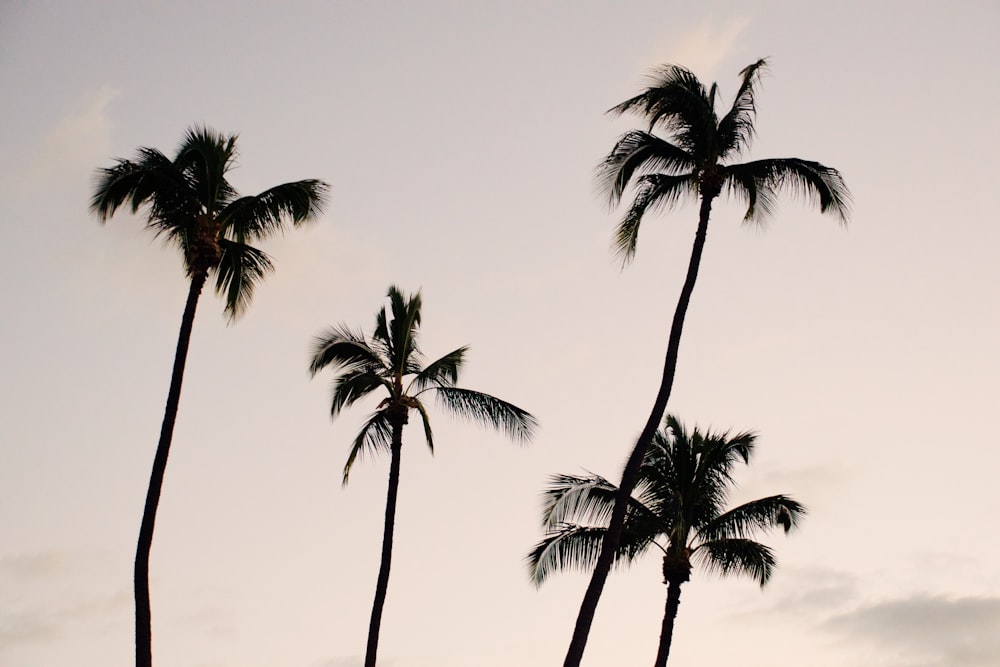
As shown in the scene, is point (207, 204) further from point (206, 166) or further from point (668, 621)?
point (668, 621)

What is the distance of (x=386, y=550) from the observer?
2591 centimetres

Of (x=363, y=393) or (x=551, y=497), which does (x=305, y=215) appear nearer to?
(x=363, y=393)

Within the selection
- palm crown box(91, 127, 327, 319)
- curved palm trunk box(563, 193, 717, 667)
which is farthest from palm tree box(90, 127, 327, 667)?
curved palm trunk box(563, 193, 717, 667)

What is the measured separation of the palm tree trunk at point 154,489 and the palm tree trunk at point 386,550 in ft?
21.8

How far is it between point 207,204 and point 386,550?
30.7 ft

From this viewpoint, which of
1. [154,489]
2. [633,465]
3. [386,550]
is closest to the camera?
[154,489]

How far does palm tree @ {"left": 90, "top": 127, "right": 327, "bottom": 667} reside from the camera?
863 inches

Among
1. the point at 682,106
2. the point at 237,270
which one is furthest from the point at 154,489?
the point at 682,106

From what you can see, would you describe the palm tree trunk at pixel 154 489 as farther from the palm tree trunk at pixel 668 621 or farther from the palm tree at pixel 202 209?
the palm tree trunk at pixel 668 621

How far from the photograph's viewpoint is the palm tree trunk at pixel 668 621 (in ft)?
87.2

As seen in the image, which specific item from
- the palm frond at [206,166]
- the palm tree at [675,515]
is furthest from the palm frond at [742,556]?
the palm frond at [206,166]

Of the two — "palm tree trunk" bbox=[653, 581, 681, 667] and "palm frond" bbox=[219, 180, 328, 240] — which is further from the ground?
"palm frond" bbox=[219, 180, 328, 240]

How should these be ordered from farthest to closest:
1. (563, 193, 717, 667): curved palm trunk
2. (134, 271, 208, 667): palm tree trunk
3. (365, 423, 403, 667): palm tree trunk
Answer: (365, 423, 403, 667): palm tree trunk < (563, 193, 717, 667): curved palm trunk < (134, 271, 208, 667): palm tree trunk

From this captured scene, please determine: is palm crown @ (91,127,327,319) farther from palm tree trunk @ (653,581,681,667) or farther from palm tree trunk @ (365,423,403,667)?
palm tree trunk @ (653,581,681,667)
